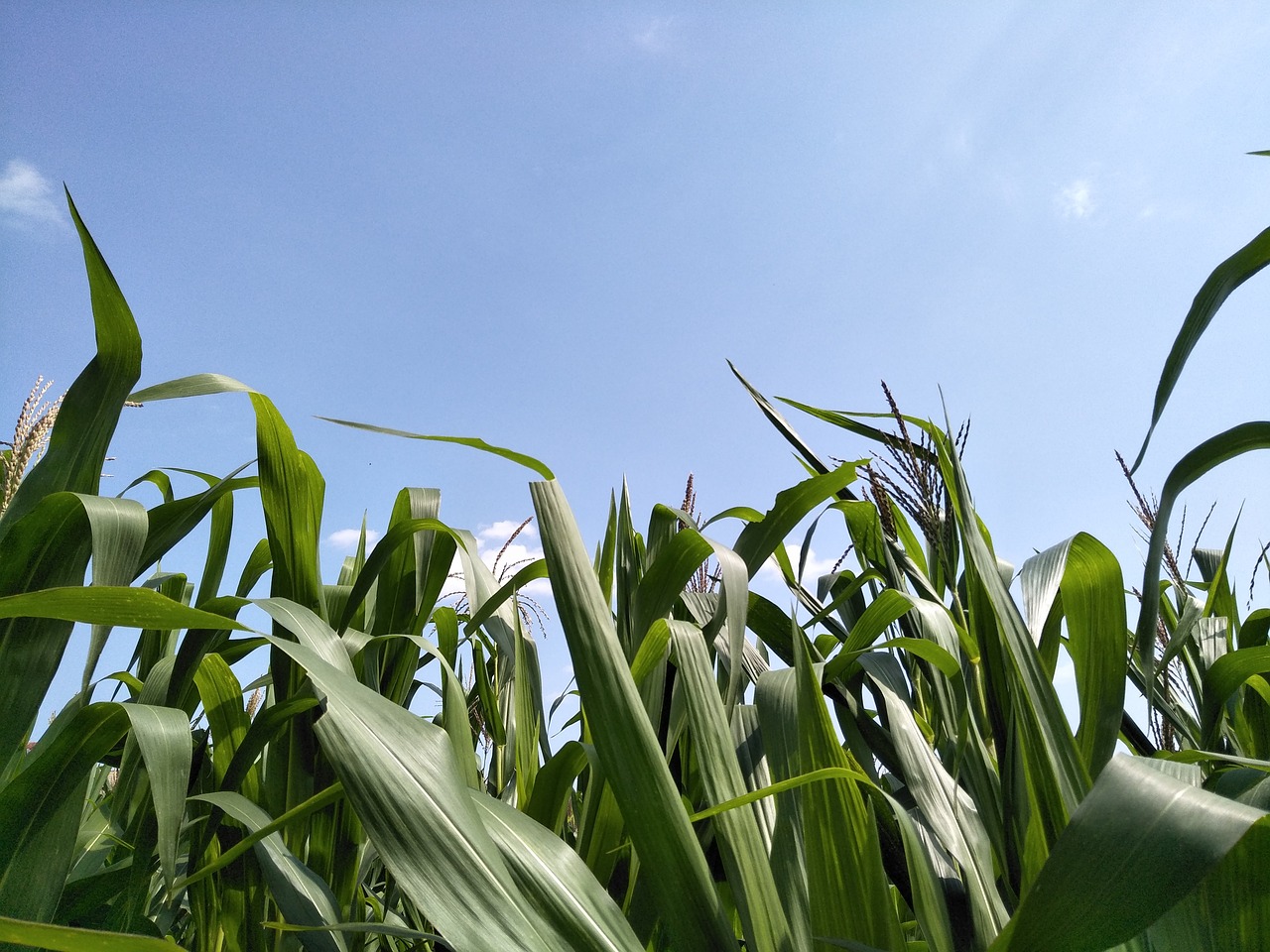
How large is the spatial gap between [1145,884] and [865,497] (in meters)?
0.57

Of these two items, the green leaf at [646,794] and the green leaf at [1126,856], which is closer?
the green leaf at [1126,856]

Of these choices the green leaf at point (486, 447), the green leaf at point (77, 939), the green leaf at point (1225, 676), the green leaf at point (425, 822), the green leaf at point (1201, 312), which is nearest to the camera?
the green leaf at point (77, 939)

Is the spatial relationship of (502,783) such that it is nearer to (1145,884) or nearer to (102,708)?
(102,708)

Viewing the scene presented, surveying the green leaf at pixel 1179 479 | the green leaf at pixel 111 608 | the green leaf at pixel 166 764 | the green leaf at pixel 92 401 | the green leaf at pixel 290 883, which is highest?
the green leaf at pixel 92 401

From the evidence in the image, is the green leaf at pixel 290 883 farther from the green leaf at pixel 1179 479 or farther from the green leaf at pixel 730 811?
the green leaf at pixel 1179 479

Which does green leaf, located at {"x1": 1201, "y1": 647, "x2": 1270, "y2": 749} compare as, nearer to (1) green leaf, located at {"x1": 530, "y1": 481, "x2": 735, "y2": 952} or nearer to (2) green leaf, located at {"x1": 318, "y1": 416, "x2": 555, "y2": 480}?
(1) green leaf, located at {"x1": 530, "y1": 481, "x2": 735, "y2": 952}

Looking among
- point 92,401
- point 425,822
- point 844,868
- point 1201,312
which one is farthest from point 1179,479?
point 92,401

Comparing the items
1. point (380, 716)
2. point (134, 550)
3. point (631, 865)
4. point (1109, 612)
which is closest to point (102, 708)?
point (134, 550)

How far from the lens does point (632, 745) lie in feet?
1.38

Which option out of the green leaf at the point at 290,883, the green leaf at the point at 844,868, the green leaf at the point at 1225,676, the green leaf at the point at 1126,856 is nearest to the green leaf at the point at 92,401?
the green leaf at the point at 290,883

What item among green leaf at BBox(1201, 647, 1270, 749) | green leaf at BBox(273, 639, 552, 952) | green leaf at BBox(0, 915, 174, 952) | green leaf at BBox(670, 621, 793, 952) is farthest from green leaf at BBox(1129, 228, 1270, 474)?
green leaf at BBox(0, 915, 174, 952)

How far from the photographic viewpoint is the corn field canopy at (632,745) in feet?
1.26

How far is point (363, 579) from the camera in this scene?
0.75m

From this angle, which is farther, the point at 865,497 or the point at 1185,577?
the point at 1185,577
